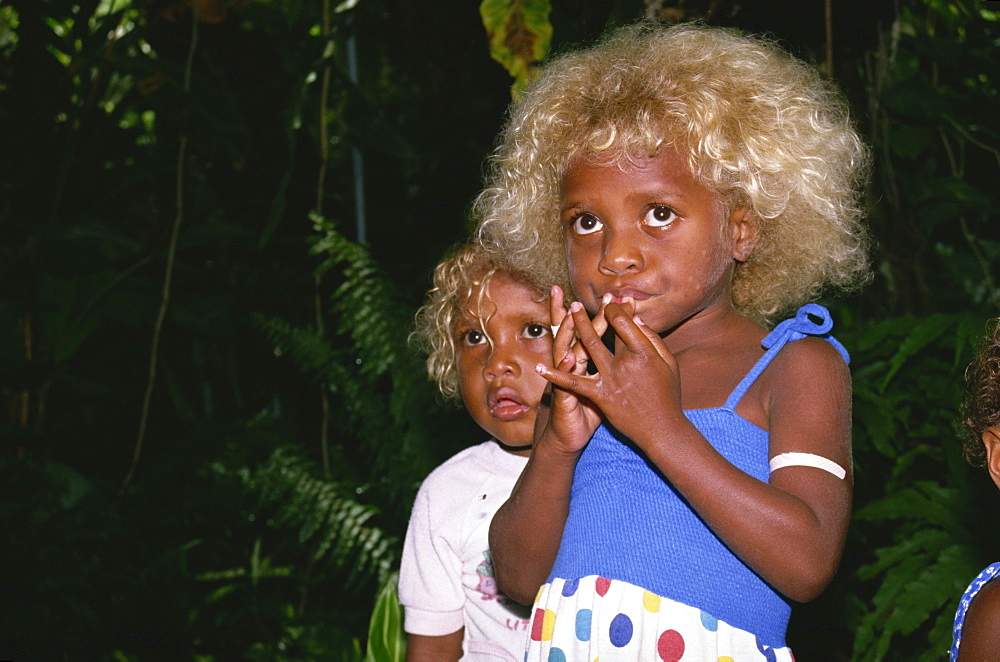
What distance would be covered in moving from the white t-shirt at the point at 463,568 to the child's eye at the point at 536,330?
249 mm

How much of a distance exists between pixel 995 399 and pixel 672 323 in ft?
1.51

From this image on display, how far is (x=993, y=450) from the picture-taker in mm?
1236

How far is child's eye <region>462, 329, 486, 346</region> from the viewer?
5.76 ft

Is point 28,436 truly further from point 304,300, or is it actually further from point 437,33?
point 437,33

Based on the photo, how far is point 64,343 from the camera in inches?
137

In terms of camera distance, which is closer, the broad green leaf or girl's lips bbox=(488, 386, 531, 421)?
girl's lips bbox=(488, 386, 531, 421)

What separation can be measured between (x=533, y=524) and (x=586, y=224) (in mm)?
456

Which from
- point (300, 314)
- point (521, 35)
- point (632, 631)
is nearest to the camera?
point (632, 631)

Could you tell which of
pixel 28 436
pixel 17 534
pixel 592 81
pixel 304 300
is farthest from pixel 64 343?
pixel 592 81

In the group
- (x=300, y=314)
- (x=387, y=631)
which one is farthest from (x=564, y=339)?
(x=300, y=314)

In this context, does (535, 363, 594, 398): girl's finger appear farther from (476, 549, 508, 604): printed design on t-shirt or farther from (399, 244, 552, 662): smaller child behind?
(476, 549, 508, 604): printed design on t-shirt

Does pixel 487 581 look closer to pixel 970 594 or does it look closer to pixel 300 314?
pixel 970 594

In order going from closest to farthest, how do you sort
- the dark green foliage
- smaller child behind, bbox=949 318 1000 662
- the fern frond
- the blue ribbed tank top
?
1. smaller child behind, bbox=949 318 1000 662
2. the blue ribbed tank top
3. the dark green foliage
4. the fern frond

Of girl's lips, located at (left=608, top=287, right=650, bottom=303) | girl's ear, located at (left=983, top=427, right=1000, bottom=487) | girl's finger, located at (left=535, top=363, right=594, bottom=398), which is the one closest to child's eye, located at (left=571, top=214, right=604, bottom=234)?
girl's lips, located at (left=608, top=287, right=650, bottom=303)
